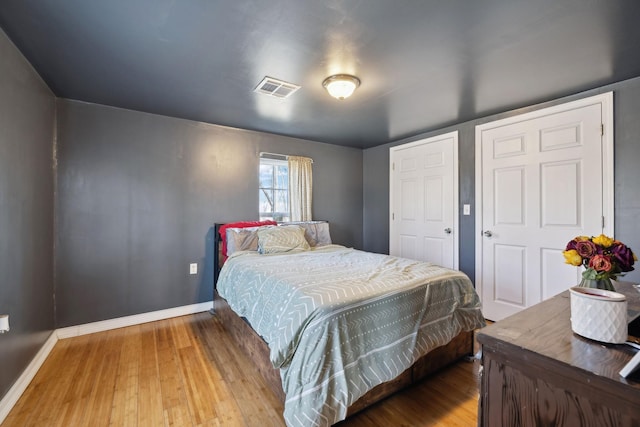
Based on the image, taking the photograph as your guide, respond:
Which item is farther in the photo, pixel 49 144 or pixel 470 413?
pixel 49 144

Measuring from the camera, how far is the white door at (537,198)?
237 cm

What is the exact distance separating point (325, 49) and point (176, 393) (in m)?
2.43

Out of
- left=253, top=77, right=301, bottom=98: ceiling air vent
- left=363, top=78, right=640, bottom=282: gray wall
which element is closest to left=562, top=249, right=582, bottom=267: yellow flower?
left=363, top=78, right=640, bottom=282: gray wall

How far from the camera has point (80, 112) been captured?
263 cm

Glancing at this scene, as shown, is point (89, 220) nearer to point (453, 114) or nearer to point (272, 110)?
point (272, 110)

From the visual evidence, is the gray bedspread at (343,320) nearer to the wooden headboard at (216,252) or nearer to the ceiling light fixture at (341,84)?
the wooden headboard at (216,252)

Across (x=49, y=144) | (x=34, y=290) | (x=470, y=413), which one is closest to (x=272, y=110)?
(x=49, y=144)

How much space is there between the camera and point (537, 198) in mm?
2686

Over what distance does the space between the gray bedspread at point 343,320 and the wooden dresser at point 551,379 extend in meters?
0.70

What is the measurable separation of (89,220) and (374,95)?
2968 millimetres

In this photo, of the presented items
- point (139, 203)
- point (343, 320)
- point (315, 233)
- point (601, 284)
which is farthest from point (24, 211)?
point (601, 284)

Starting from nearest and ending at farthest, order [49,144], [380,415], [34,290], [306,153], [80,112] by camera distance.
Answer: [380,415] < [34,290] < [49,144] < [80,112] < [306,153]

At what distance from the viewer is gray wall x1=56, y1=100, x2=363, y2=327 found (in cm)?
Result: 260

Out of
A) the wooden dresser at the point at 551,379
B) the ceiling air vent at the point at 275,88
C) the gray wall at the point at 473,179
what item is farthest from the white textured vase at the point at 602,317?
the ceiling air vent at the point at 275,88
